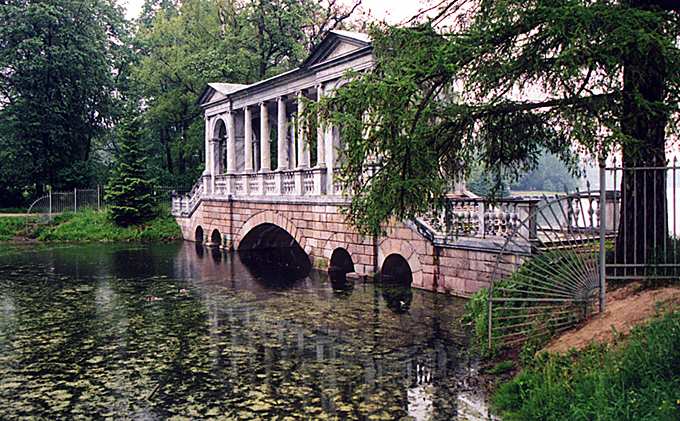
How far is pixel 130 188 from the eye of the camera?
29.4m

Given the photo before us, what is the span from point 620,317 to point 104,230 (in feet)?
85.2

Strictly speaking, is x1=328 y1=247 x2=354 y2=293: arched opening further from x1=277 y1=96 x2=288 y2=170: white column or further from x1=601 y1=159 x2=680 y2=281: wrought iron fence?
x1=601 y1=159 x2=680 y2=281: wrought iron fence

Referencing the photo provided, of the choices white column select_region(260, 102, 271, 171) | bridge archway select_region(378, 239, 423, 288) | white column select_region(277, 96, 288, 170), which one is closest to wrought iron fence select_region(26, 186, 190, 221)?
white column select_region(260, 102, 271, 171)

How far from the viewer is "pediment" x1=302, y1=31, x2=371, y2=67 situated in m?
16.3

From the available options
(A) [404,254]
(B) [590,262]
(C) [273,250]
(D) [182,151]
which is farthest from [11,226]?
(B) [590,262]

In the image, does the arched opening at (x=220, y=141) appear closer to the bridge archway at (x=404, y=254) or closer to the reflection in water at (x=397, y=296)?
the bridge archway at (x=404, y=254)

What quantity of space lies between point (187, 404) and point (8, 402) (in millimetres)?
2063

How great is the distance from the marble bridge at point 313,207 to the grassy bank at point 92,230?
0.75 metres

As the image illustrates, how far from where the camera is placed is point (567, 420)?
18.2 ft

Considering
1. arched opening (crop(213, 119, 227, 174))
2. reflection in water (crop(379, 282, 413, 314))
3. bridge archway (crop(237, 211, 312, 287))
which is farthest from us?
arched opening (crop(213, 119, 227, 174))

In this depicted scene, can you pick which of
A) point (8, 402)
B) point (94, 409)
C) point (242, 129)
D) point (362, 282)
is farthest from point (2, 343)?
point (242, 129)

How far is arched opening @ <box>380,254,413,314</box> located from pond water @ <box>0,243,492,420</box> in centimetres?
10

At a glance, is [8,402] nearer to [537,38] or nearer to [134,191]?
[537,38]

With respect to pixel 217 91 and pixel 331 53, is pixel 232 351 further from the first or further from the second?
pixel 217 91
